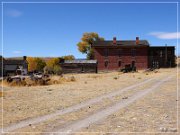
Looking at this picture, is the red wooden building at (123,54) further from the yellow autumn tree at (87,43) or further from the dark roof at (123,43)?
the yellow autumn tree at (87,43)

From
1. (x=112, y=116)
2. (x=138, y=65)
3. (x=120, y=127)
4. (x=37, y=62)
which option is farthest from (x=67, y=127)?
(x=37, y=62)

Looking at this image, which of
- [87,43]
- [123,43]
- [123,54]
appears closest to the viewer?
[123,54]

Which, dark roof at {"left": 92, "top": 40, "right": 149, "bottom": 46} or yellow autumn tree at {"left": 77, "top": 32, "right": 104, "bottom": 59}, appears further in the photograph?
yellow autumn tree at {"left": 77, "top": 32, "right": 104, "bottom": 59}

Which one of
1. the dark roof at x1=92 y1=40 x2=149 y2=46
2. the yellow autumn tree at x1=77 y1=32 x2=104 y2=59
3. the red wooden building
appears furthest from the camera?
the yellow autumn tree at x1=77 y1=32 x2=104 y2=59

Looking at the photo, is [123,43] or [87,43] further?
[87,43]

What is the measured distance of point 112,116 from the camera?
500 inches

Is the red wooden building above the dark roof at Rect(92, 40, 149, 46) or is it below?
below

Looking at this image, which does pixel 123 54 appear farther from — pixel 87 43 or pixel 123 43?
pixel 87 43

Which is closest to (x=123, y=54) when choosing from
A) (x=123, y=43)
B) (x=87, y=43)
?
(x=123, y=43)

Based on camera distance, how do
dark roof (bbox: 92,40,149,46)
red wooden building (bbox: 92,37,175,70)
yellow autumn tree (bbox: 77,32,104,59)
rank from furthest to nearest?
yellow autumn tree (bbox: 77,32,104,59) → dark roof (bbox: 92,40,149,46) → red wooden building (bbox: 92,37,175,70)

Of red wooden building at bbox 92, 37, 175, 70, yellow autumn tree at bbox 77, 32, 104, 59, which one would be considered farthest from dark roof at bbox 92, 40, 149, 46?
yellow autumn tree at bbox 77, 32, 104, 59

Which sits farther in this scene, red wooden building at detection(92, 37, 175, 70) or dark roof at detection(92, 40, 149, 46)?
dark roof at detection(92, 40, 149, 46)

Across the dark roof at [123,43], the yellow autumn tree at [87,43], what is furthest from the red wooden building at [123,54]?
the yellow autumn tree at [87,43]

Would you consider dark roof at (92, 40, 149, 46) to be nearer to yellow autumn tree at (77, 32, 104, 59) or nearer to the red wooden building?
the red wooden building
